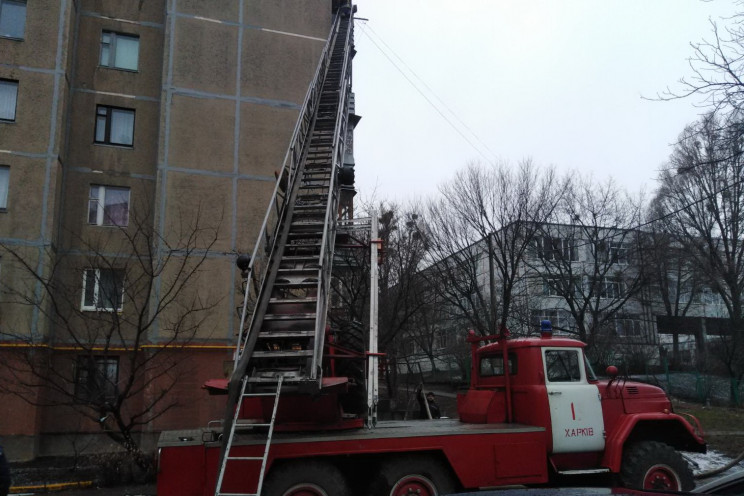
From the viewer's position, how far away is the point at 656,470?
8.15m

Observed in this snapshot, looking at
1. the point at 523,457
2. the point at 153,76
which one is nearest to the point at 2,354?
the point at 153,76

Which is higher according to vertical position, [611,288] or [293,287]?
[611,288]

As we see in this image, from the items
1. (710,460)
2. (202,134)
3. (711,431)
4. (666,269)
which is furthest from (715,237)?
(202,134)

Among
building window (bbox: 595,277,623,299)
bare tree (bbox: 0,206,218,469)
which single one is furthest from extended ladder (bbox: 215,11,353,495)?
building window (bbox: 595,277,623,299)

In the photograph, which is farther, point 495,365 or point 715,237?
point 715,237

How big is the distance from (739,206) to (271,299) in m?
33.9

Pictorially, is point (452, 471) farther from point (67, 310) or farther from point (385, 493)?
point (67, 310)

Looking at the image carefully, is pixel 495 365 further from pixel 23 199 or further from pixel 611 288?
pixel 611 288

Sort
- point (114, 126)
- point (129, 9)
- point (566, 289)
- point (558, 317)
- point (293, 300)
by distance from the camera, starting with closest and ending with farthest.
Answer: point (293, 300), point (114, 126), point (129, 9), point (566, 289), point (558, 317)

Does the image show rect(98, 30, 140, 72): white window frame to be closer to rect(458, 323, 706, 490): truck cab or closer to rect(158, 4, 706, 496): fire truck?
rect(158, 4, 706, 496): fire truck

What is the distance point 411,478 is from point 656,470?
12.1 feet

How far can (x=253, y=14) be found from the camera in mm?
20797

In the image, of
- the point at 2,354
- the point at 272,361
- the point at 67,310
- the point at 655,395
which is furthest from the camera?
the point at 67,310

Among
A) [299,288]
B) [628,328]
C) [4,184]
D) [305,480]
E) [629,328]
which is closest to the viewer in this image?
[305,480]
